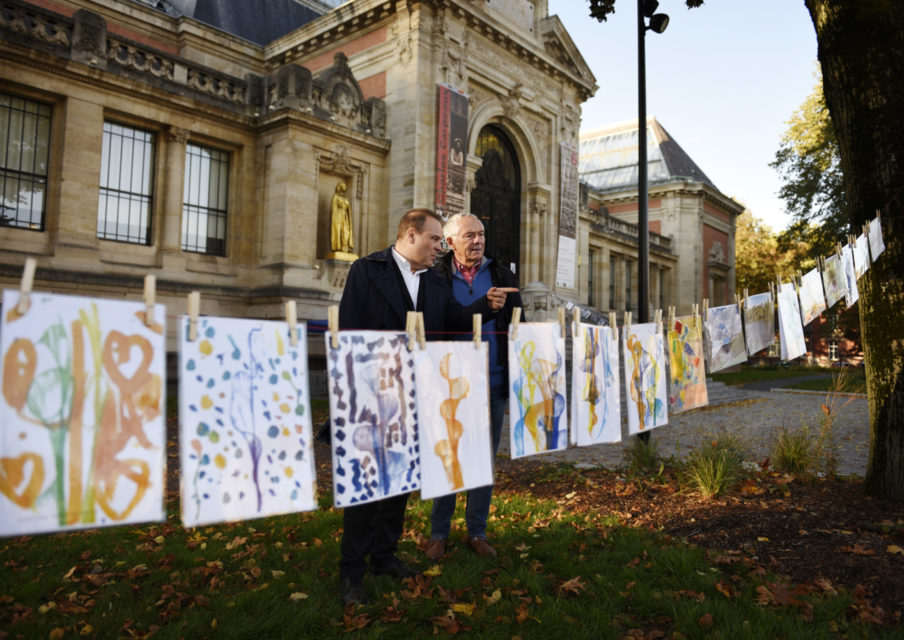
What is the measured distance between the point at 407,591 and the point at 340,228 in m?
12.9

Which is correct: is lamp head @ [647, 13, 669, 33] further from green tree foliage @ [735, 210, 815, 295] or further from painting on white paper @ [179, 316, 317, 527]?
green tree foliage @ [735, 210, 815, 295]

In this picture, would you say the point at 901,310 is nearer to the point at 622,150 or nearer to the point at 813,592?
the point at 813,592

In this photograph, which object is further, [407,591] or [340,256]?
[340,256]

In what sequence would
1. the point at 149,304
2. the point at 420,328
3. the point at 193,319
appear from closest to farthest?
the point at 149,304 → the point at 193,319 → the point at 420,328

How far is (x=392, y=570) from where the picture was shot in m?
3.72

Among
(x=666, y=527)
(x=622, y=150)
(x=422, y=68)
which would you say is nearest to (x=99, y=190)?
(x=422, y=68)

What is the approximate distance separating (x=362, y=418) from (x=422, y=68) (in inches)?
605

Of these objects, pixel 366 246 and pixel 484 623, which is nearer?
pixel 484 623

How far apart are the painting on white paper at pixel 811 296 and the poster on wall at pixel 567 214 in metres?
15.1

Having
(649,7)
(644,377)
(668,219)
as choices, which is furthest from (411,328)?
(668,219)

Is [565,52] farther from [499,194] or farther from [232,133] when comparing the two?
[232,133]

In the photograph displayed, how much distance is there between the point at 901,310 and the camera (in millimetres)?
4973

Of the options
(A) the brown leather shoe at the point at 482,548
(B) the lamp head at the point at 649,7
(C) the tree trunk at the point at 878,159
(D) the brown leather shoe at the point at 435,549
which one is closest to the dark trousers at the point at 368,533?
(D) the brown leather shoe at the point at 435,549

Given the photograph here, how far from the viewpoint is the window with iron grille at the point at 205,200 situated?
14.3 metres
